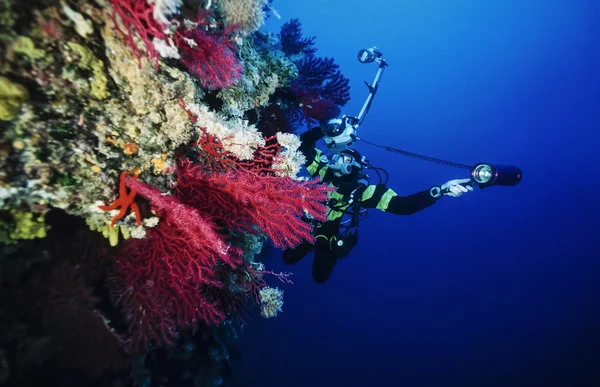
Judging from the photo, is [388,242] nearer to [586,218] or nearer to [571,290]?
[571,290]

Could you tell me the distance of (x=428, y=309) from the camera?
111 feet

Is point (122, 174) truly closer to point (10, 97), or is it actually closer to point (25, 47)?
point (10, 97)

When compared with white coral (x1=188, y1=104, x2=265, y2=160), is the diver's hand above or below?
above

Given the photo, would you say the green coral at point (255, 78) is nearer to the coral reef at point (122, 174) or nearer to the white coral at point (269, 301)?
the coral reef at point (122, 174)

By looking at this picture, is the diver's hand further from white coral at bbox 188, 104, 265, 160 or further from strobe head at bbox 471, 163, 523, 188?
white coral at bbox 188, 104, 265, 160

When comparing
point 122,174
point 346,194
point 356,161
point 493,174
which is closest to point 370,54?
point 356,161

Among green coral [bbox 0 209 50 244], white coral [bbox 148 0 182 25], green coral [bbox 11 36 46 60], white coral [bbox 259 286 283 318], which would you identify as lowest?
white coral [bbox 259 286 283 318]

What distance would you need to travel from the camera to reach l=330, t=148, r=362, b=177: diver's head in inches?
206

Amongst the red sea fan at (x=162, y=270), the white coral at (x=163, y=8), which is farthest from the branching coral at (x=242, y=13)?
the red sea fan at (x=162, y=270)

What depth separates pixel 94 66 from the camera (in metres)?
1.92

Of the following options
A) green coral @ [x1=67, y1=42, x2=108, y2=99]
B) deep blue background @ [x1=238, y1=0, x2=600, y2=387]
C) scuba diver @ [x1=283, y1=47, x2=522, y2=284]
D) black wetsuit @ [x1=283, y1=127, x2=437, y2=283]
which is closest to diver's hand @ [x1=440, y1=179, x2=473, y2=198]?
scuba diver @ [x1=283, y1=47, x2=522, y2=284]

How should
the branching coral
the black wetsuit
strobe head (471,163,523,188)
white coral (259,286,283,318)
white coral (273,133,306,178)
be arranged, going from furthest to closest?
the black wetsuit
strobe head (471,163,523,188)
white coral (259,286,283,318)
white coral (273,133,306,178)
the branching coral

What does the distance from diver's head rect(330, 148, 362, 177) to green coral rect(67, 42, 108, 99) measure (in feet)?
12.6

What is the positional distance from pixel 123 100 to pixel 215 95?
118cm
